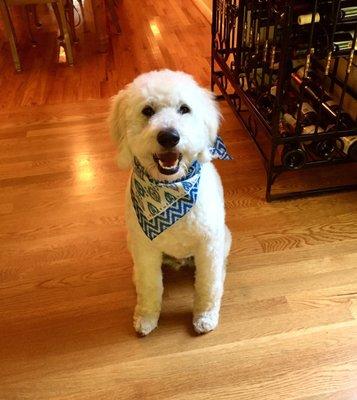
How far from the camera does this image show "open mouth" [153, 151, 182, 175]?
1.05 m

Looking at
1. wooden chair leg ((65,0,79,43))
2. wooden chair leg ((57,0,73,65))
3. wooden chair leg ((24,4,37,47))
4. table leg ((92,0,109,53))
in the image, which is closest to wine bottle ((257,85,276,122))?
wooden chair leg ((57,0,73,65))

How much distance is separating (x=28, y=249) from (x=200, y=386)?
876 millimetres

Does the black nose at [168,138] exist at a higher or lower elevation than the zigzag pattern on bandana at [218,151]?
higher

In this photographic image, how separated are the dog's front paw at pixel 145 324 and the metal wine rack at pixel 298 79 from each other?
0.81 m

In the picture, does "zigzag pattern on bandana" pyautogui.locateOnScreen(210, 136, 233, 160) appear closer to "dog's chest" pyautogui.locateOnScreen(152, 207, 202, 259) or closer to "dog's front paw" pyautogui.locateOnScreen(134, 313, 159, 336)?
"dog's chest" pyautogui.locateOnScreen(152, 207, 202, 259)

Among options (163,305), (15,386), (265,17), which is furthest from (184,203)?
(265,17)

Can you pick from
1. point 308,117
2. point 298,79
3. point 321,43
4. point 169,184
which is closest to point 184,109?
point 169,184

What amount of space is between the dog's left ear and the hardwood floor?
0.53 m

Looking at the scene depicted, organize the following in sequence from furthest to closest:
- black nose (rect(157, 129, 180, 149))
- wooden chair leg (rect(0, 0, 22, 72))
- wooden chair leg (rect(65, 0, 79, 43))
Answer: wooden chair leg (rect(65, 0, 79, 43)) → wooden chair leg (rect(0, 0, 22, 72)) → black nose (rect(157, 129, 180, 149))

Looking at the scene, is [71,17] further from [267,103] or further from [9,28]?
[267,103]

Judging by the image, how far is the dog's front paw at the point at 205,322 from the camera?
1261 mm

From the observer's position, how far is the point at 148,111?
1.05 meters

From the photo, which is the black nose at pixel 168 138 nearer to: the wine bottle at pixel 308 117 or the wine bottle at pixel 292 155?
the wine bottle at pixel 292 155

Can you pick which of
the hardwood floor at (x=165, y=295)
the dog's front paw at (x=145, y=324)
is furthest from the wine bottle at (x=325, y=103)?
the dog's front paw at (x=145, y=324)
